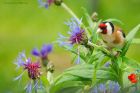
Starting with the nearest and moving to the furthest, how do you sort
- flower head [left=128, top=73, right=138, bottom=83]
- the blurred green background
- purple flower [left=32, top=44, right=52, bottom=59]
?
flower head [left=128, top=73, right=138, bottom=83] < purple flower [left=32, top=44, right=52, bottom=59] < the blurred green background

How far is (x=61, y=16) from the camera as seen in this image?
6.34m

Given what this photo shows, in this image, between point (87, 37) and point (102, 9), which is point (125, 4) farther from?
point (87, 37)

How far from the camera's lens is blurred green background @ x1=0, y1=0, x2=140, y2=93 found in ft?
18.5

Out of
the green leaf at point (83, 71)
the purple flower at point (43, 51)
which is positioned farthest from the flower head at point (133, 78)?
the purple flower at point (43, 51)

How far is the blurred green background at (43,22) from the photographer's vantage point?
562cm

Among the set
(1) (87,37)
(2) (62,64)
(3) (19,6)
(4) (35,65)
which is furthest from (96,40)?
(3) (19,6)

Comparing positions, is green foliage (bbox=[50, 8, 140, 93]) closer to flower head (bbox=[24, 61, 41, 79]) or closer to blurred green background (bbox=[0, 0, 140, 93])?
flower head (bbox=[24, 61, 41, 79])

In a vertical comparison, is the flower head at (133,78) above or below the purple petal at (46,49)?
below

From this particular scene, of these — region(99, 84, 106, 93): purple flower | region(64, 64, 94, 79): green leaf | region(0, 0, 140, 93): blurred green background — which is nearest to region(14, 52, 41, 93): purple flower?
region(64, 64, 94, 79): green leaf

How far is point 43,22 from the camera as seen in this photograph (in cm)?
631

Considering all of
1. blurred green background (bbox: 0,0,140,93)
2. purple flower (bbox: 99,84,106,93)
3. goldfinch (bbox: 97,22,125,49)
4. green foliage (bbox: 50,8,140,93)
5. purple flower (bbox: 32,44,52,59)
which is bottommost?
purple flower (bbox: 99,84,106,93)

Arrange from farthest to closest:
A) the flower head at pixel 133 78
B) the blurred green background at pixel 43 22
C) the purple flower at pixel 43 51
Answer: the blurred green background at pixel 43 22, the purple flower at pixel 43 51, the flower head at pixel 133 78

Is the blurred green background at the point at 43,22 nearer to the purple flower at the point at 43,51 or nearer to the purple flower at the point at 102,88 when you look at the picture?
the purple flower at the point at 43,51

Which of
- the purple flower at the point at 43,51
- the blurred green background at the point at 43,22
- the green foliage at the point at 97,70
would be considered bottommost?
the green foliage at the point at 97,70
